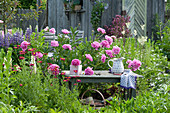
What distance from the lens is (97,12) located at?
8.80m

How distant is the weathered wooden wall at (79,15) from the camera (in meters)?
9.02

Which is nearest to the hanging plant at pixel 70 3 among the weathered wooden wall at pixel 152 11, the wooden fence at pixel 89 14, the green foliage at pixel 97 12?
the wooden fence at pixel 89 14

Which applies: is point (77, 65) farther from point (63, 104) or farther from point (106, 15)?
point (106, 15)

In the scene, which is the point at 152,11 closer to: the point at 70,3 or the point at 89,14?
the point at 89,14

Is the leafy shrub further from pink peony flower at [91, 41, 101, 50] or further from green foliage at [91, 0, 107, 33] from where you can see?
pink peony flower at [91, 41, 101, 50]

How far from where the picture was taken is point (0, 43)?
13.0ft

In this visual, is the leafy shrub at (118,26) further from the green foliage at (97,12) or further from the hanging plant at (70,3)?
the hanging plant at (70,3)

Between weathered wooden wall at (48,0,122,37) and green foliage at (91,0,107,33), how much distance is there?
18 centimetres

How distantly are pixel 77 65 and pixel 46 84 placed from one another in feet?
2.62

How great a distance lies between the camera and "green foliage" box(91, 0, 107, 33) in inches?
346

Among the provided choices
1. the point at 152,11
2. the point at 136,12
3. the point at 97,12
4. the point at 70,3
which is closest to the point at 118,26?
the point at 97,12

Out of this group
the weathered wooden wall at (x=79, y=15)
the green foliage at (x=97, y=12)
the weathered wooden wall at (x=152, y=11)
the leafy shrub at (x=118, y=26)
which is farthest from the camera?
the weathered wooden wall at (x=152, y=11)

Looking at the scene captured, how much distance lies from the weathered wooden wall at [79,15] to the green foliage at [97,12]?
7.0 inches

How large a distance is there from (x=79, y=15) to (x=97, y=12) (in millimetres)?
747
